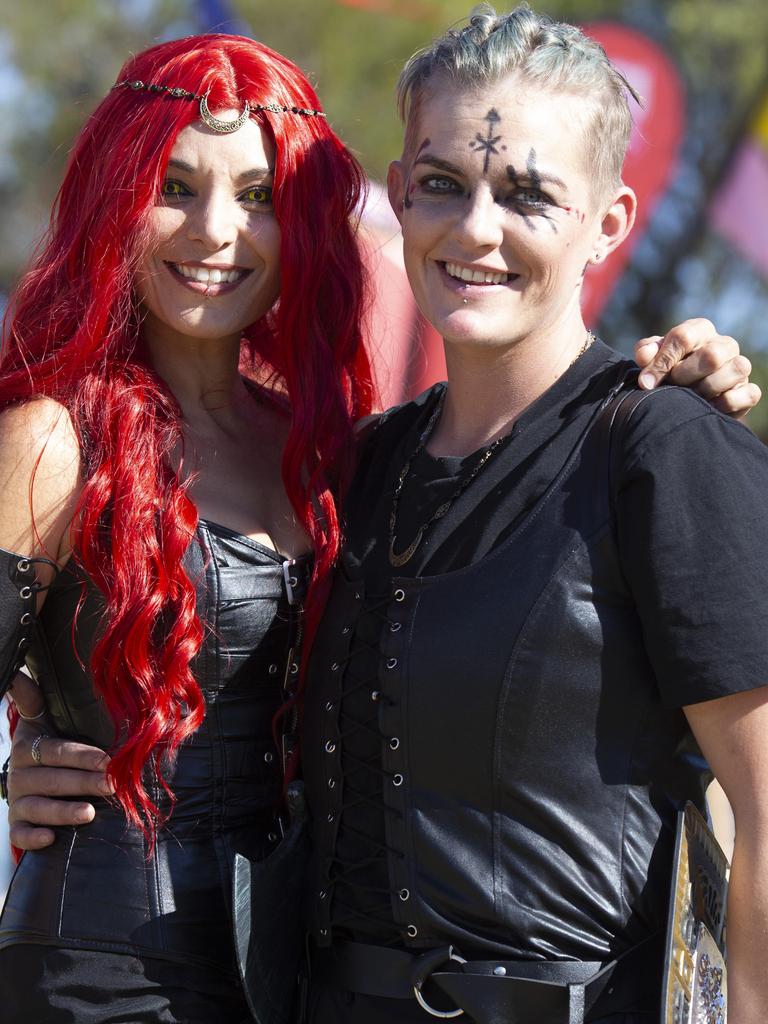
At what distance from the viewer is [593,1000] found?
1.80m

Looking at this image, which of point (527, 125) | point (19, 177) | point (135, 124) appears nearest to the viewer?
point (527, 125)

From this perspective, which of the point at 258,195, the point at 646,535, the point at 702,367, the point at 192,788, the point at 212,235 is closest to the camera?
the point at 646,535

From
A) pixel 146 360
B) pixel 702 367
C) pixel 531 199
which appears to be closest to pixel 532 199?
pixel 531 199

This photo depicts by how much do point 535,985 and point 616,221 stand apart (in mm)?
1203

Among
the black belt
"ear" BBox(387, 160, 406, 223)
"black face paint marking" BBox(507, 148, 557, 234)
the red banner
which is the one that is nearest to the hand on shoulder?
"black face paint marking" BBox(507, 148, 557, 234)

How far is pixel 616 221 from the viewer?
2.12 m

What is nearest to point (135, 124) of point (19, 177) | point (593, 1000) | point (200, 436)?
point (200, 436)

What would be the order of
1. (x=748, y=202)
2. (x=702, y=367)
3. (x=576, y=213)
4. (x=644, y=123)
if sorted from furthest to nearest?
1. (x=748, y=202)
2. (x=644, y=123)
3. (x=576, y=213)
4. (x=702, y=367)

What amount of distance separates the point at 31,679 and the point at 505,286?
3.69 ft

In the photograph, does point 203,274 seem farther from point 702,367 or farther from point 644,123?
point 644,123

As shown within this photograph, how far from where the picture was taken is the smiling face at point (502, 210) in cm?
199

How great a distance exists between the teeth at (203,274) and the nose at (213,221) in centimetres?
5

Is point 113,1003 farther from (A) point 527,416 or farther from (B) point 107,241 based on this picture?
(B) point 107,241

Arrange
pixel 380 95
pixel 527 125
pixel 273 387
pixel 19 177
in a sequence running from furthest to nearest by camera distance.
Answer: pixel 19 177 → pixel 380 95 → pixel 273 387 → pixel 527 125
